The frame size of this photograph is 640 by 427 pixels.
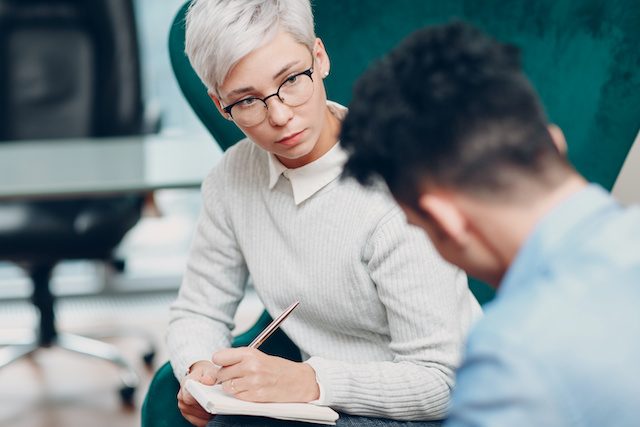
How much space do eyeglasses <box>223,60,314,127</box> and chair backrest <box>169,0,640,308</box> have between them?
34 centimetres

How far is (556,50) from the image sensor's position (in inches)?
52.2

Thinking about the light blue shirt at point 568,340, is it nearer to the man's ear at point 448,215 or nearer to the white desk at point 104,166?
the man's ear at point 448,215

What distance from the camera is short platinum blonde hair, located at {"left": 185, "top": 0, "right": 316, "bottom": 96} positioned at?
3.33ft

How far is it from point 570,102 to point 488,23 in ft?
0.75

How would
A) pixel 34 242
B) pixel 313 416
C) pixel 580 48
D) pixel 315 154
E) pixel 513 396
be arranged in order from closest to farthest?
pixel 513 396 → pixel 313 416 → pixel 315 154 → pixel 580 48 → pixel 34 242

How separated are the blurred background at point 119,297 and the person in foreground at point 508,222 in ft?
3.62

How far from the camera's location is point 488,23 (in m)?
1.35

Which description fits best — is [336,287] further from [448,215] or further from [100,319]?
[100,319]

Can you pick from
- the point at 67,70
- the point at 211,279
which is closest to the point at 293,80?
the point at 211,279

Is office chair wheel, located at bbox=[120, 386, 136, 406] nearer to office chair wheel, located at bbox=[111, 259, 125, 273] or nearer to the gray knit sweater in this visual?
office chair wheel, located at bbox=[111, 259, 125, 273]

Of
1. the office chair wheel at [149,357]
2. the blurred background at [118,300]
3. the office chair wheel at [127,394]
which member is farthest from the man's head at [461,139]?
the office chair wheel at [149,357]

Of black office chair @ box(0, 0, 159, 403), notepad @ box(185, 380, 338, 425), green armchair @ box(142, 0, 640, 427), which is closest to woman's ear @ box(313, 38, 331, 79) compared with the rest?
green armchair @ box(142, 0, 640, 427)

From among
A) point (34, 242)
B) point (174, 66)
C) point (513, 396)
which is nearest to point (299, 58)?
point (174, 66)

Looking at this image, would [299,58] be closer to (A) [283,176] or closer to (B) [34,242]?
(A) [283,176]
